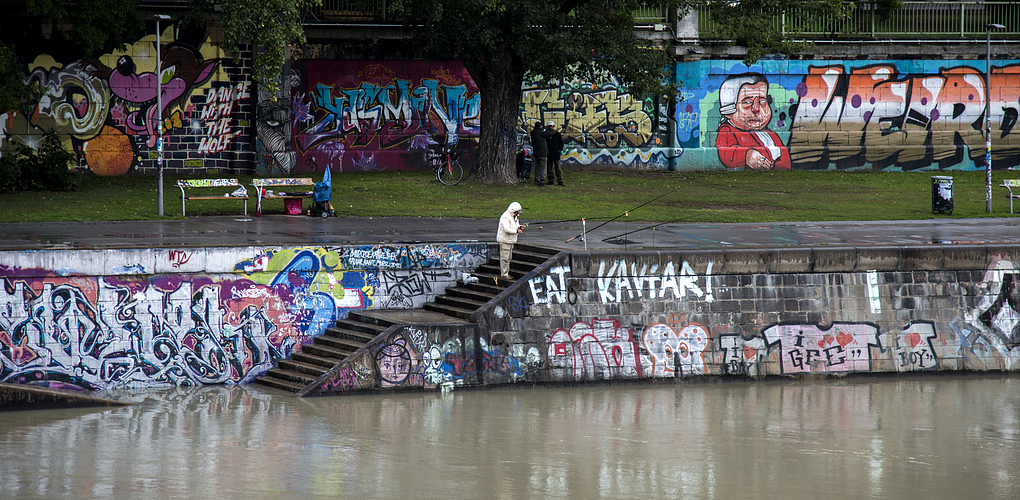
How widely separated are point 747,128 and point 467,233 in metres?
14.1

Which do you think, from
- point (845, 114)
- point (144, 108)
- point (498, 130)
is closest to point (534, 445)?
point (498, 130)

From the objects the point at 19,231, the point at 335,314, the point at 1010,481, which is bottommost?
the point at 1010,481

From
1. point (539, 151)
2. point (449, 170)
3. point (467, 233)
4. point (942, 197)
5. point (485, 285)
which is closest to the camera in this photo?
→ point (485, 285)

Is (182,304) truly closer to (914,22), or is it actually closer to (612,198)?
(612,198)

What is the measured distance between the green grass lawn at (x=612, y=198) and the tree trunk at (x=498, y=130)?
53cm

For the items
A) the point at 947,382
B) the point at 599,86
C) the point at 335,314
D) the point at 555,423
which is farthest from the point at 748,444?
the point at 599,86

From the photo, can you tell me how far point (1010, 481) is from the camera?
40.3ft

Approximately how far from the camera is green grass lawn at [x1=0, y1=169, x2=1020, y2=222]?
22438 mm

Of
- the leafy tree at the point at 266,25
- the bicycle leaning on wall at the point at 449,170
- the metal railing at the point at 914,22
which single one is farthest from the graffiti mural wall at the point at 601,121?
the leafy tree at the point at 266,25

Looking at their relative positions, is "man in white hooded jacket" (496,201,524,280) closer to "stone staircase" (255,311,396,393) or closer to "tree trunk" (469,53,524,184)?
"stone staircase" (255,311,396,393)

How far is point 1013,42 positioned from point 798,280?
1809cm

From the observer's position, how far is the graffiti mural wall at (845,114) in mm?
30750

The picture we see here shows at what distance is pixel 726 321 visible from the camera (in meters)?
17.4

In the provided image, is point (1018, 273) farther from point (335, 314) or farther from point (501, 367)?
point (335, 314)
